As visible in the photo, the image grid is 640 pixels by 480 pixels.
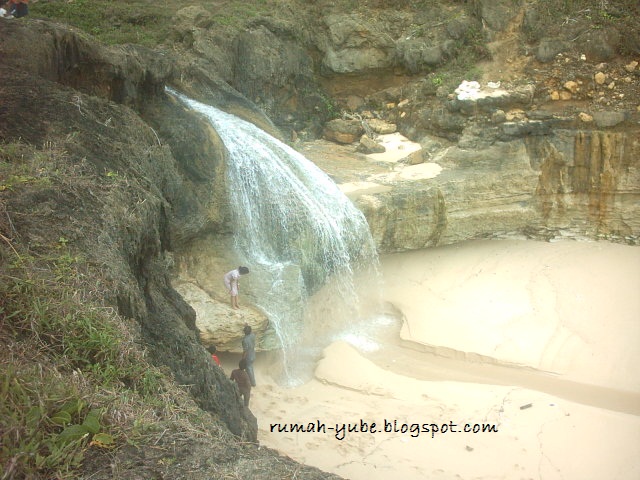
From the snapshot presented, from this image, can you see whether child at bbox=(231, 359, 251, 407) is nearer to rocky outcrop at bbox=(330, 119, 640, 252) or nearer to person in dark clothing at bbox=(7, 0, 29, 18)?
rocky outcrop at bbox=(330, 119, 640, 252)

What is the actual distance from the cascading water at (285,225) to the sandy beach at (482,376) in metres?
0.97

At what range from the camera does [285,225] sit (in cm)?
930

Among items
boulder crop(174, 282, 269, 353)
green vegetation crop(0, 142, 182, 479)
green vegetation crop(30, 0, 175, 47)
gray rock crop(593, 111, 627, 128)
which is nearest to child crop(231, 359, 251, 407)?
boulder crop(174, 282, 269, 353)

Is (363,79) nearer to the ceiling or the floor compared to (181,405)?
nearer to the ceiling

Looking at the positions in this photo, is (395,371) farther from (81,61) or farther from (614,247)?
(81,61)

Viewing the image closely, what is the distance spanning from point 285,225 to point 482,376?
12.6 ft

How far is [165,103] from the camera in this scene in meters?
8.92

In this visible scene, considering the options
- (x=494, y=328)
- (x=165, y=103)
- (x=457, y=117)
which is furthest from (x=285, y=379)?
(x=457, y=117)

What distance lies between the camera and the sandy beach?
22.2ft

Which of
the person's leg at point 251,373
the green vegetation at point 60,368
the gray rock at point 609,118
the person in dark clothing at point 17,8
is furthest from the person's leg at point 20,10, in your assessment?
the gray rock at point 609,118

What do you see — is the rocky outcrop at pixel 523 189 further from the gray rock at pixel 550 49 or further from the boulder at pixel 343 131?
the gray rock at pixel 550 49

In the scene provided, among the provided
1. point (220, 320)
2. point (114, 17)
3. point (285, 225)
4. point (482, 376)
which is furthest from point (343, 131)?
point (482, 376)

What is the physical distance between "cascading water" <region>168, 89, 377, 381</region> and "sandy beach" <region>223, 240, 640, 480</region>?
3.19 feet

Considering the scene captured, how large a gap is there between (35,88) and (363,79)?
9.86 m
